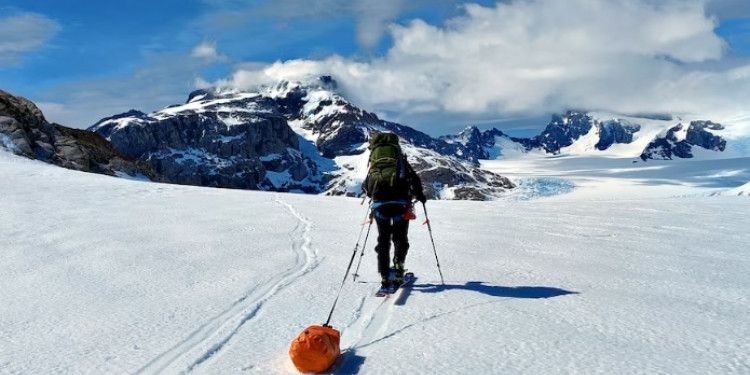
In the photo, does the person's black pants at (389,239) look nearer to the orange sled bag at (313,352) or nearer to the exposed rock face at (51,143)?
the orange sled bag at (313,352)

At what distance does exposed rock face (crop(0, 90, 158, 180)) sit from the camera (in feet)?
112

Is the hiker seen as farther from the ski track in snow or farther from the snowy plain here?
the ski track in snow

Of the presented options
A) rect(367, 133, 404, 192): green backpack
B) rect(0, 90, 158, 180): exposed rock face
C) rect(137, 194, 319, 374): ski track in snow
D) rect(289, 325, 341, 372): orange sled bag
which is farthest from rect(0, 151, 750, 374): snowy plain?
rect(0, 90, 158, 180): exposed rock face

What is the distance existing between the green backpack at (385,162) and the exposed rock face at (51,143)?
107 feet

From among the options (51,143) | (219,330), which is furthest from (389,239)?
(51,143)

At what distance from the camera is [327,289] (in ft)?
24.5

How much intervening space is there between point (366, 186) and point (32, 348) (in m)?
4.60

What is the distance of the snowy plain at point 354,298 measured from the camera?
479 cm

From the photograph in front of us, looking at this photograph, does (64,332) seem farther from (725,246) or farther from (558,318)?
(725,246)

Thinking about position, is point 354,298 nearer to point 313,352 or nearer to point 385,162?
point 385,162

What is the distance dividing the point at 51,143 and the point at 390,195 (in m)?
40.2

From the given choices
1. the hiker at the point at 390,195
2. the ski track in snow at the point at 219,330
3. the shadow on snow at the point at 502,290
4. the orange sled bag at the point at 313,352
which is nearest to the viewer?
the orange sled bag at the point at 313,352

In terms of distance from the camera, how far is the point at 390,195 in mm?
7672

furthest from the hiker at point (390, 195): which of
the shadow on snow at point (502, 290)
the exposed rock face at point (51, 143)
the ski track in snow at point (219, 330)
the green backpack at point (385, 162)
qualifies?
the exposed rock face at point (51, 143)
